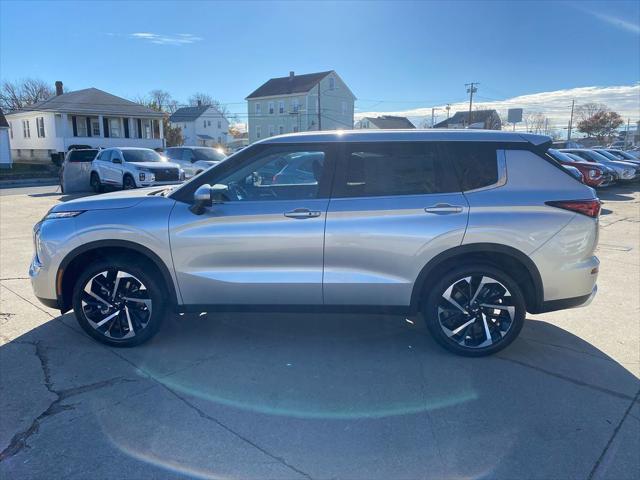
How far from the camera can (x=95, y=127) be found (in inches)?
1481

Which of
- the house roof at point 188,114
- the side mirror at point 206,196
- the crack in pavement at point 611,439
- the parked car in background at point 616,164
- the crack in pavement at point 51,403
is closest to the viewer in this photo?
the crack in pavement at point 611,439

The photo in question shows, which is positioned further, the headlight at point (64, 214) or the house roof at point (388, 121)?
the house roof at point (388, 121)

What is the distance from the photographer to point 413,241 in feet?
12.1

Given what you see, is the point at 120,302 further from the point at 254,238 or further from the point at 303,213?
the point at 303,213

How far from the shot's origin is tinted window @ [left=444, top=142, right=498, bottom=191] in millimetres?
3789

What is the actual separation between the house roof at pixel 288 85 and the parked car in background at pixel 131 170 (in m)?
37.3

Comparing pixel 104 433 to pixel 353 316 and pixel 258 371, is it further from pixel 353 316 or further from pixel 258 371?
pixel 353 316

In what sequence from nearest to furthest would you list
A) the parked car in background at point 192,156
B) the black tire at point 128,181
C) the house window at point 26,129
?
the black tire at point 128,181, the parked car in background at point 192,156, the house window at point 26,129

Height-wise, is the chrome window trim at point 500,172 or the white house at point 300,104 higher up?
the white house at point 300,104

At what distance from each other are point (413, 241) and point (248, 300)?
58.0 inches

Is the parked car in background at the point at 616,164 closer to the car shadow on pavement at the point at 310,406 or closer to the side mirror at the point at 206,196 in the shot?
the car shadow on pavement at the point at 310,406

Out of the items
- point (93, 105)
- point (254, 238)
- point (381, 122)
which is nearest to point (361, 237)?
point (254, 238)

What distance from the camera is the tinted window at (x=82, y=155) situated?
18.8 metres

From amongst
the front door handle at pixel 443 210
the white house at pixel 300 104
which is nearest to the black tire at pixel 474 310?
the front door handle at pixel 443 210
